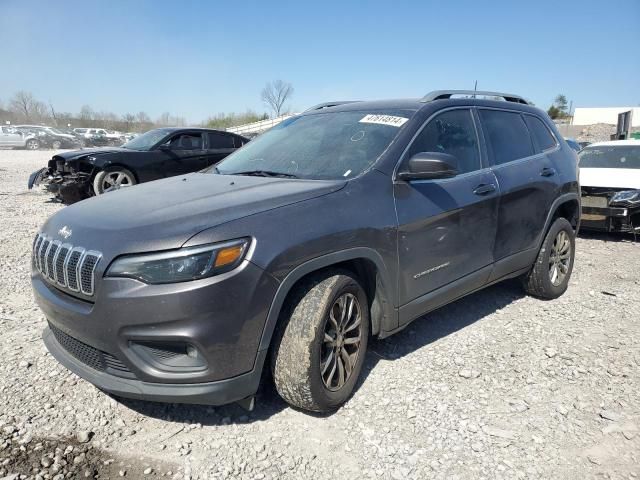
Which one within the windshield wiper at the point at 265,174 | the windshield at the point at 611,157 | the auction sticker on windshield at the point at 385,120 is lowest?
the windshield at the point at 611,157

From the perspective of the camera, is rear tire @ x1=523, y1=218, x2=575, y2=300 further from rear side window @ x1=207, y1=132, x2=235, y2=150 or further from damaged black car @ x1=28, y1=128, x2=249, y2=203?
rear side window @ x1=207, y1=132, x2=235, y2=150

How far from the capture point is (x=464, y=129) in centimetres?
362

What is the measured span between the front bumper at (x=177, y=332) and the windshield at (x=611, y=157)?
7.62 m

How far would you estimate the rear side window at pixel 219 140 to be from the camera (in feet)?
32.9

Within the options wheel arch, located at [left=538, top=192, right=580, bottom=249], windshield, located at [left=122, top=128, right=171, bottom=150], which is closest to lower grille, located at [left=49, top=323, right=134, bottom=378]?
wheel arch, located at [left=538, top=192, right=580, bottom=249]

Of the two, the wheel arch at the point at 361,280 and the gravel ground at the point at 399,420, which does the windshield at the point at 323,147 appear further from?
the gravel ground at the point at 399,420

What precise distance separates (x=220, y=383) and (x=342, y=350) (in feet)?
2.60

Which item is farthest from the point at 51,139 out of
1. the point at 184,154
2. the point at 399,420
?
the point at 399,420

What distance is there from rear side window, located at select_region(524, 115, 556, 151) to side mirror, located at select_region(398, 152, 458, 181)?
200 cm

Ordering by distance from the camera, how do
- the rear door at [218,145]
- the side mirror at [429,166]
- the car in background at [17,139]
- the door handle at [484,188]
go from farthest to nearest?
the car in background at [17,139]
the rear door at [218,145]
the door handle at [484,188]
the side mirror at [429,166]

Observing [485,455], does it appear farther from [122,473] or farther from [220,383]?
[122,473]

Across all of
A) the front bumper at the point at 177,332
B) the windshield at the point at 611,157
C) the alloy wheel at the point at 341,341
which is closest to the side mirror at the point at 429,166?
the alloy wheel at the point at 341,341

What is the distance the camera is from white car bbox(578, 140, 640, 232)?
674cm

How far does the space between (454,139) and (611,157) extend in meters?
5.96
